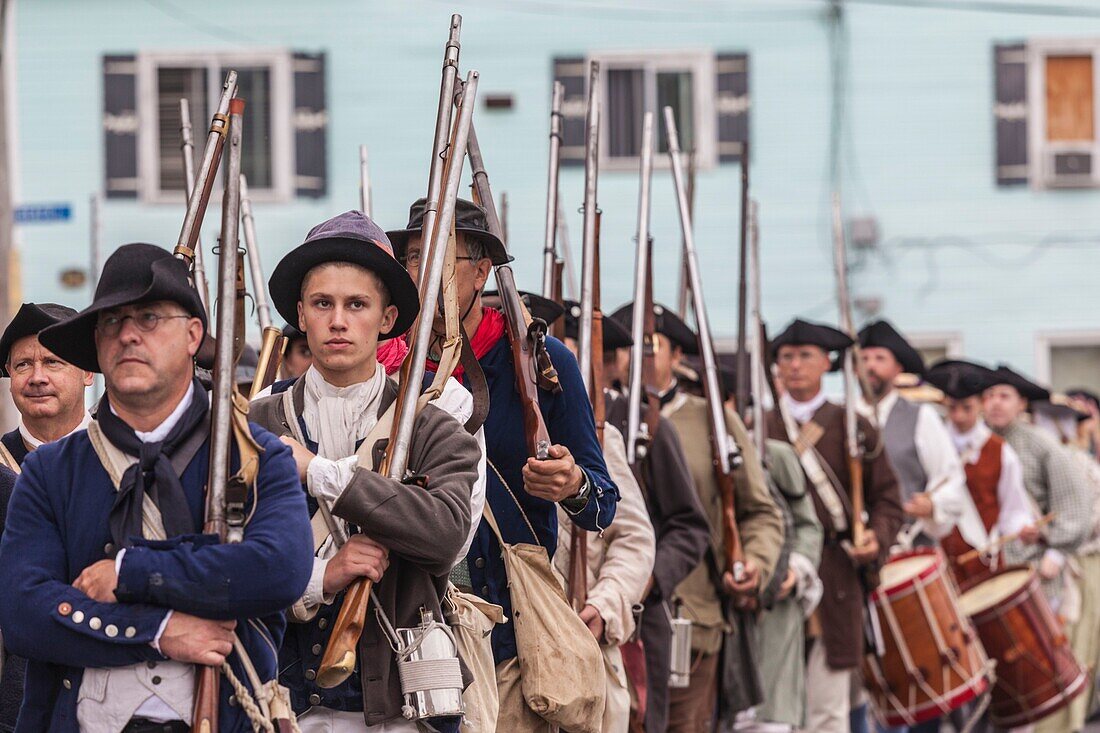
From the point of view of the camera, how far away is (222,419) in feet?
13.7

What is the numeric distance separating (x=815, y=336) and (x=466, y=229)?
4.94m

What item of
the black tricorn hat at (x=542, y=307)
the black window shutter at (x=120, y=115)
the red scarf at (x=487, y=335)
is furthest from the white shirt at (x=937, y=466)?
the black window shutter at (x=120, y=115)

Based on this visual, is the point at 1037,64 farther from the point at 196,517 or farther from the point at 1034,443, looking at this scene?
the point at 196,517

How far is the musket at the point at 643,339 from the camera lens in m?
7.61

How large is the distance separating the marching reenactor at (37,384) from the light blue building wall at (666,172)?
45.5 ft

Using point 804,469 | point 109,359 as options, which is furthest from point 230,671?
point 804,469

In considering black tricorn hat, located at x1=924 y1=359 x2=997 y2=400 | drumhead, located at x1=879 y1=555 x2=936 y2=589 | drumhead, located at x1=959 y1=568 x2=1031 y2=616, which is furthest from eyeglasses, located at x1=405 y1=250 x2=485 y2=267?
black tricorn hat, located at x1=924 y1=359 x2=997 y2=400

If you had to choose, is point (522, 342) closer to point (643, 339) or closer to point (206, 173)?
point (206, 173)

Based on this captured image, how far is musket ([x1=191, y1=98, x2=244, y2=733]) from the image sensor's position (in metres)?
4.07

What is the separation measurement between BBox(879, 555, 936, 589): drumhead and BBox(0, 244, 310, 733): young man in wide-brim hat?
21.0 feet

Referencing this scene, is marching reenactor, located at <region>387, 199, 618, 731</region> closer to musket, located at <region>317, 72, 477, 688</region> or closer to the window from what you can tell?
musket, located at <region>317, 72, 477, 688</region>

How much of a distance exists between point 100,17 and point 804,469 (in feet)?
40.0

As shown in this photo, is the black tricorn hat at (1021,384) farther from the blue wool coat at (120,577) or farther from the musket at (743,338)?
the blue wool coat at (120,577)

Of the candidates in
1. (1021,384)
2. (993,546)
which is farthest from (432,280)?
(1021,384)
